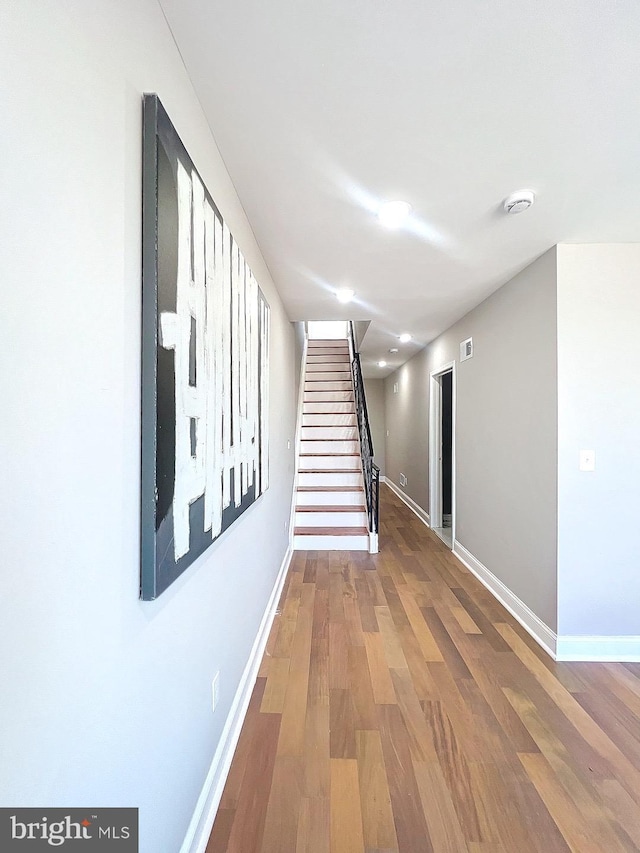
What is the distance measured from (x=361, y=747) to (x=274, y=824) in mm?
452

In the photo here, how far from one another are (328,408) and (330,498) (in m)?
1.83

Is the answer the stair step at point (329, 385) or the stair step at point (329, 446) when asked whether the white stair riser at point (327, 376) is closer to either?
the stair step at point (329, 385)

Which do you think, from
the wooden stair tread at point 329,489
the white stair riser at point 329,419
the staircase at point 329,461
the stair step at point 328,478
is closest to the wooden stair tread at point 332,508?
the staircase at point 329,461

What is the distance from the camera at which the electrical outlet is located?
4.53 feet

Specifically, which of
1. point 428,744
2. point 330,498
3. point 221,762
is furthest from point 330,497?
point 221,762

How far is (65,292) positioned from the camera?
0.61 meters

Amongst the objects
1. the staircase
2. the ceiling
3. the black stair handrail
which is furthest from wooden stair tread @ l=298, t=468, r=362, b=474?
the ceiling

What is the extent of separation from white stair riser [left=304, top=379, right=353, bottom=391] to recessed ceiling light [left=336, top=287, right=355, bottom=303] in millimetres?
3099

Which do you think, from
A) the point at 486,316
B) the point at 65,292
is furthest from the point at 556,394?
the point at 65,292

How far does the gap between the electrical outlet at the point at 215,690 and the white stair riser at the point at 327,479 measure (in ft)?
11.5

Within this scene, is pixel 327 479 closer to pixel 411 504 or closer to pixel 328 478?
pixel 328 478

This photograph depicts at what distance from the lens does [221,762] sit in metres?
1.43

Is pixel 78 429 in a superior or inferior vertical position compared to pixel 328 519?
superior

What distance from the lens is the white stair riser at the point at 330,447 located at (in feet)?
17.7
